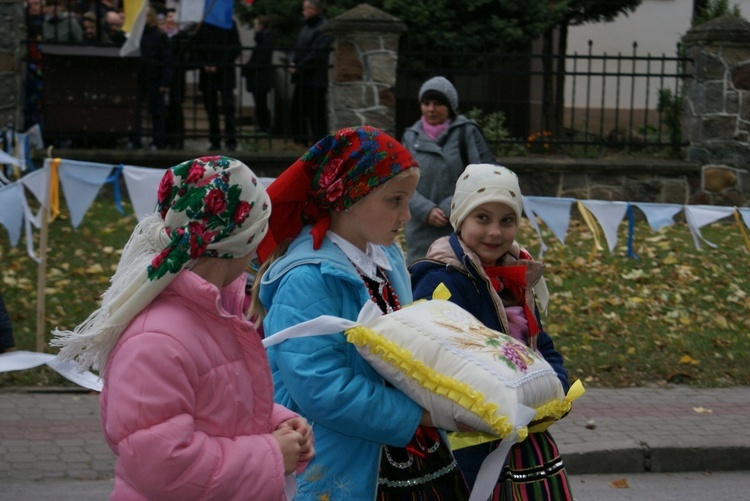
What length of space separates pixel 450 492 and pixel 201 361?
1085 millimetres

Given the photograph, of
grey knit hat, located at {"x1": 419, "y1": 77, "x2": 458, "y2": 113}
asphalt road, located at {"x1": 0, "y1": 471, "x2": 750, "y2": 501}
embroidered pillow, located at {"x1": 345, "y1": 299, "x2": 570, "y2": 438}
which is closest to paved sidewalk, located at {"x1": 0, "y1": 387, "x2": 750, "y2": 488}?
asphalt road, located at {"x1": 0, "y1": 471, "x2": 750, "y2": 501}

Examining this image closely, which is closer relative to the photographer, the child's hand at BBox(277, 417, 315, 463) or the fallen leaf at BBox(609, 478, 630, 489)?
the child's hand at BBox(277, 417, 315, 463)

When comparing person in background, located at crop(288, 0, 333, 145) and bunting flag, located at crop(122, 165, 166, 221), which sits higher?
person in background, located at crop(288, 0, 333, 145)

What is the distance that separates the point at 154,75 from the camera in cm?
1300

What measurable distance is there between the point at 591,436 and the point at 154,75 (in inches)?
306

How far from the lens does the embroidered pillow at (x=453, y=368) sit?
2914mm

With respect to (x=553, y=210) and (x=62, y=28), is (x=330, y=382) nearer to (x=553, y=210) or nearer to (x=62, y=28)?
(x=553, y=210)

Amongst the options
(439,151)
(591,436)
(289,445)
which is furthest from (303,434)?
(439,151)

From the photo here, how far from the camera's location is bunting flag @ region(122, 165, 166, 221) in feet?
26.0

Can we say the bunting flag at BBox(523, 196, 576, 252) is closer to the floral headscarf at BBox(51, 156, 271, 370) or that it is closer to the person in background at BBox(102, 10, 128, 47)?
the floral headscarf at BBox(51, 156, 271, 370)

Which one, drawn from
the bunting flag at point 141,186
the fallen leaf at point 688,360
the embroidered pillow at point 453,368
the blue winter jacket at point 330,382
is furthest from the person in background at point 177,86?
the embroidered pillow at point 453,368

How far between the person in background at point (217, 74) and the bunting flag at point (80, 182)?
5.06 m

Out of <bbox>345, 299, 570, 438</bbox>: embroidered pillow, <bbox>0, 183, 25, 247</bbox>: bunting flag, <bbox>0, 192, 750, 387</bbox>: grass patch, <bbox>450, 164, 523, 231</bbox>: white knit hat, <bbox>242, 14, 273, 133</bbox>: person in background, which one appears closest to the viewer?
<bbox>345, 299, 570, 438</bbox>: embroidered pillow

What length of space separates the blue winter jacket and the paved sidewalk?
3169mm
